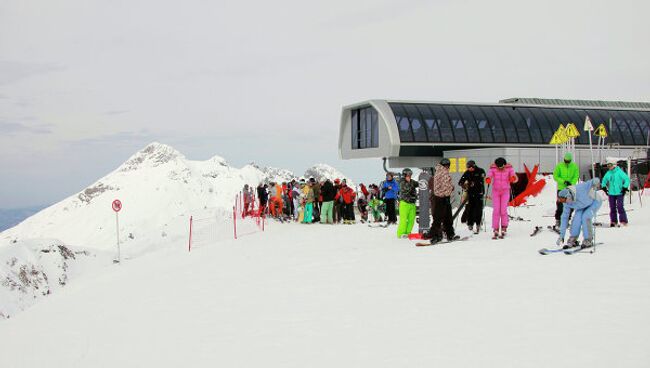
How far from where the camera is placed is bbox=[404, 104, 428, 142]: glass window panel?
117 ft

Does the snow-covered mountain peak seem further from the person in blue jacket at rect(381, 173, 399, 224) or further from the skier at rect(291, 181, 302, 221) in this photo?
the person in blue jacket at rect(381, 173, 399, 224)

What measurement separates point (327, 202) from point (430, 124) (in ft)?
58.9

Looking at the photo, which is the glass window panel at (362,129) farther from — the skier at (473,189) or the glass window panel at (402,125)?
the skier at (473,189)

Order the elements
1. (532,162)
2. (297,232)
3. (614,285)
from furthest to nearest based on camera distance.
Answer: (532,162) < (297,232) < (614,285)

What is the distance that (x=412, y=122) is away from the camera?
36.1m

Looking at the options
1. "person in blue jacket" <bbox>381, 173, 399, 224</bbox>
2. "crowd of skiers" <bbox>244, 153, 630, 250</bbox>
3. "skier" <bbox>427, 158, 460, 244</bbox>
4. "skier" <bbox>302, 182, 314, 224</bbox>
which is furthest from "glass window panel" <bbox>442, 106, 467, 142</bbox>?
"skier" <bbox>427, 158, 460, 244</bbox>

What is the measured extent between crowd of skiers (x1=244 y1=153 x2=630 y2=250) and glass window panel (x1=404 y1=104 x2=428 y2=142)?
12.9m

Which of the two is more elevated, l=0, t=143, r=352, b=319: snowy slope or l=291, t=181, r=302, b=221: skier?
l=291, t=181, r=302, b=221: skier

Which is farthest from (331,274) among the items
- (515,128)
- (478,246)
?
(515,128)

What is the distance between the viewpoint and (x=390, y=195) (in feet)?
57.8

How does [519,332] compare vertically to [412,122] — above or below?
below

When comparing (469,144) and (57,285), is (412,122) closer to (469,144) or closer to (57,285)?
(469,144)

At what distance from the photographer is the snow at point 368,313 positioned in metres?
5.48

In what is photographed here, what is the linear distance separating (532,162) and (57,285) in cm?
2391
